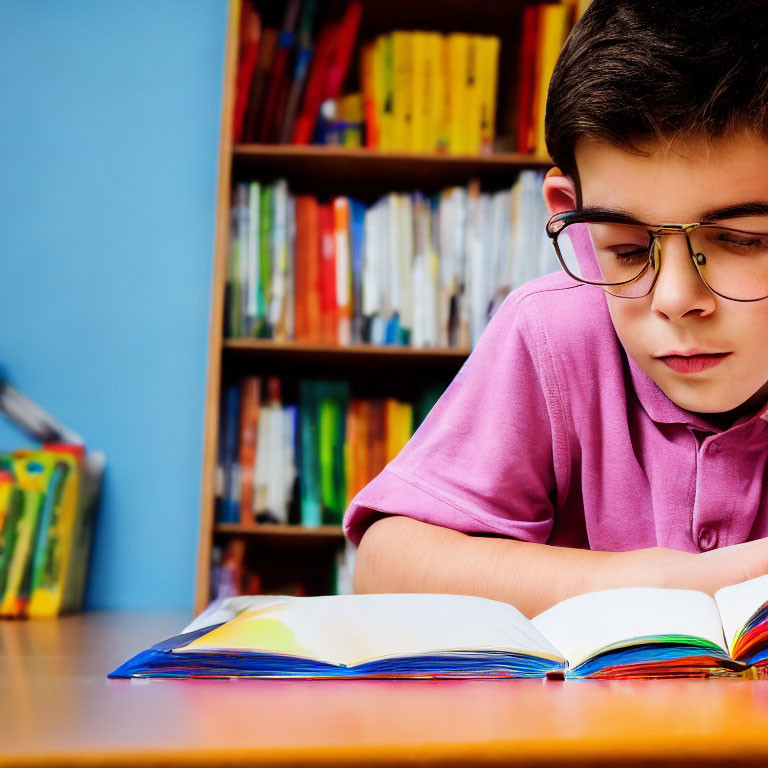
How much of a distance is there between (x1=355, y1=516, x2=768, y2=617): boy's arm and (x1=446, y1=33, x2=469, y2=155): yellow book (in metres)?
1.44

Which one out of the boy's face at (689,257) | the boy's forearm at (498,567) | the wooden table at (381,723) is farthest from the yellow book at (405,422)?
the wooden table at (381,723)

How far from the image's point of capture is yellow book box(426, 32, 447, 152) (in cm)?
221

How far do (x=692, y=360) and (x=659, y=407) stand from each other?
169 mm

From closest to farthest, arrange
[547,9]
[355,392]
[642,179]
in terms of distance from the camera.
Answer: [642,179]
[547,9]
[355,392]

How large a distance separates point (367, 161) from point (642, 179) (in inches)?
55.8

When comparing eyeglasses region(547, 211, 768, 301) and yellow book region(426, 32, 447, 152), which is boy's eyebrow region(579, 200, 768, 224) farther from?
yellow book region(426, 32, 447, 152)

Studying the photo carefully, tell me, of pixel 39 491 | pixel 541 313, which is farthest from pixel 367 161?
pixel 541 313

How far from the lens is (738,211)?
0.78 m

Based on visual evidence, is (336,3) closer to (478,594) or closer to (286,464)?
(286,464)

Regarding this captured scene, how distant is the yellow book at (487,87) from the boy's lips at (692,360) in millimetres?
1448

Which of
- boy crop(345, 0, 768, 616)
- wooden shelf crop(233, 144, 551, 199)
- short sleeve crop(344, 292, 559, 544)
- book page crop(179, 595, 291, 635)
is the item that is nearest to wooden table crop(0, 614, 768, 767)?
book page crop(179, 595, 291, 635)

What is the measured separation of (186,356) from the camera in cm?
242

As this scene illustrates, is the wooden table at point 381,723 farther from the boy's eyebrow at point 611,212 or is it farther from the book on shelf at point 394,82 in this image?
the book on shelf at point 394,82

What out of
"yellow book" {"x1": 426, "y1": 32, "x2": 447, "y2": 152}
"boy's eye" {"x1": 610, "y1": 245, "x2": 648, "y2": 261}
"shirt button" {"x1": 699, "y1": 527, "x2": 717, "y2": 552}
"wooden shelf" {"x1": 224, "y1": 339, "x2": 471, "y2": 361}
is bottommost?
"shirt button" {"x1": 699, "y1": 527, "x2": 717, "y2": 552}
